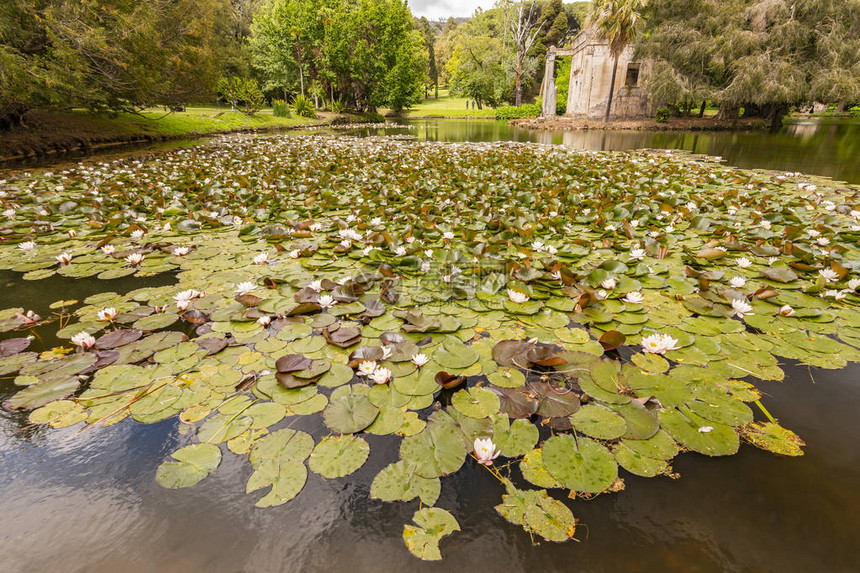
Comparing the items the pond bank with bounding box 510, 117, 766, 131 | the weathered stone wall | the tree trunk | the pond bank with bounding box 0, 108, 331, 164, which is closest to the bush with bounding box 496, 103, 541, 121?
the weathered stone wall

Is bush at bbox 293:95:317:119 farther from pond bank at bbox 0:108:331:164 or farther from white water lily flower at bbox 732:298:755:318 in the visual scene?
white water lily flower at bbox 732:298:755:318

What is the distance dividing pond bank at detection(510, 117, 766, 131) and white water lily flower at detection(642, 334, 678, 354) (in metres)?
23.6

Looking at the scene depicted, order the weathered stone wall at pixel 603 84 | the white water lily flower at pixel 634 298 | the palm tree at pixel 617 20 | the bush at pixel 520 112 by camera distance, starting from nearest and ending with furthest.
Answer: the white water lily flower at pixel 634 298 → the palm tree at pixel 617 20 → the weathered stone wall at pixel 603 84 → the bush at pixel 520 112

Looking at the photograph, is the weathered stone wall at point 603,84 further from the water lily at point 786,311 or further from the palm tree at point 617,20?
the water lily at point 786,311

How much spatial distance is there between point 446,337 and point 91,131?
1651cm

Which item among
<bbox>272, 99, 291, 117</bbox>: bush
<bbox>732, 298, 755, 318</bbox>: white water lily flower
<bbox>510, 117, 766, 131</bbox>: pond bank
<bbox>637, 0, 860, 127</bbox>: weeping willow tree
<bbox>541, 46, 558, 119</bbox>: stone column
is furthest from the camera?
<bbox>541, 46, 558, 119</bbox>: stone column

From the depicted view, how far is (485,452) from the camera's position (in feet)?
4.33

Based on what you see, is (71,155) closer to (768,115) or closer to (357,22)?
(357,22)

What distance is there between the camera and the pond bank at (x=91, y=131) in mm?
9992

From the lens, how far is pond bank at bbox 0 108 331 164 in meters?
9.99

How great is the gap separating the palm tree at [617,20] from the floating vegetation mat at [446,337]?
21.2 meters

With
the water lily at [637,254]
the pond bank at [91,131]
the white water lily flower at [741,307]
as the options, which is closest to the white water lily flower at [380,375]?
the white water lily flower at [741,307]

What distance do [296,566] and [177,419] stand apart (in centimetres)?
95

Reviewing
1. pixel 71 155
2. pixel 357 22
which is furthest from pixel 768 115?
pixel 71 155
